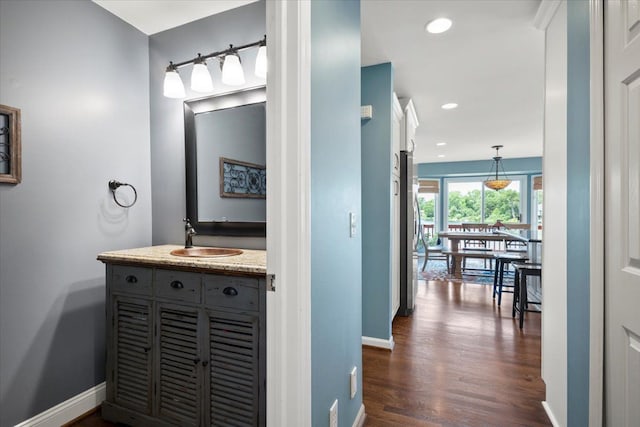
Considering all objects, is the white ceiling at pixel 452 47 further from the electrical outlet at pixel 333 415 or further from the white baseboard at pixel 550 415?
the white baseboard at pixel 550 415

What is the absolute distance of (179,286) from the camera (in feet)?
4.99

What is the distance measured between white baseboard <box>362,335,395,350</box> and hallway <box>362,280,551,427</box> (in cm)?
4

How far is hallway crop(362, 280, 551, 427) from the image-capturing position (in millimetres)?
1807

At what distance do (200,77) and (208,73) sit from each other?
6 centimetres

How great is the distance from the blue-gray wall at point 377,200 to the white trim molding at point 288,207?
67.7 inches

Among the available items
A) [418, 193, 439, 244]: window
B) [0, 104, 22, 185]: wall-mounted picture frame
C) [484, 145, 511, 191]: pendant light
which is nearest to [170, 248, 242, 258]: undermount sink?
[0, 104, 22, 185]: wall-mounted picture frame

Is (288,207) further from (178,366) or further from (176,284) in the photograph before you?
(178,366)

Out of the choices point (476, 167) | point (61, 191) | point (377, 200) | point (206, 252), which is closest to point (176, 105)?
point (61, 191)

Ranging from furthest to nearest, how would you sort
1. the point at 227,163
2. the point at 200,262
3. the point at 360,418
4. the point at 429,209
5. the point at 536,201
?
the point at 429,209, the point at 536,201, the point at 227,163, the point at 360,418, the point at 200,262

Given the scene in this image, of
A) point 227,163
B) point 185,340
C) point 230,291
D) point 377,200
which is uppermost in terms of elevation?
point 227,163

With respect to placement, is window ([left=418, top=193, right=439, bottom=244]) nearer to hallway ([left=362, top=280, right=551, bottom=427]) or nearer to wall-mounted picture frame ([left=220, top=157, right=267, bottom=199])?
hallway ([left=362, top=280, right=551, bottom=427])

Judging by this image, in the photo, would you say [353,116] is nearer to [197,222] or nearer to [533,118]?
[197,222]

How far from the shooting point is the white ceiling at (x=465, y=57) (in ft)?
6.32

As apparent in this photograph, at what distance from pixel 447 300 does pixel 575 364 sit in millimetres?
2834
